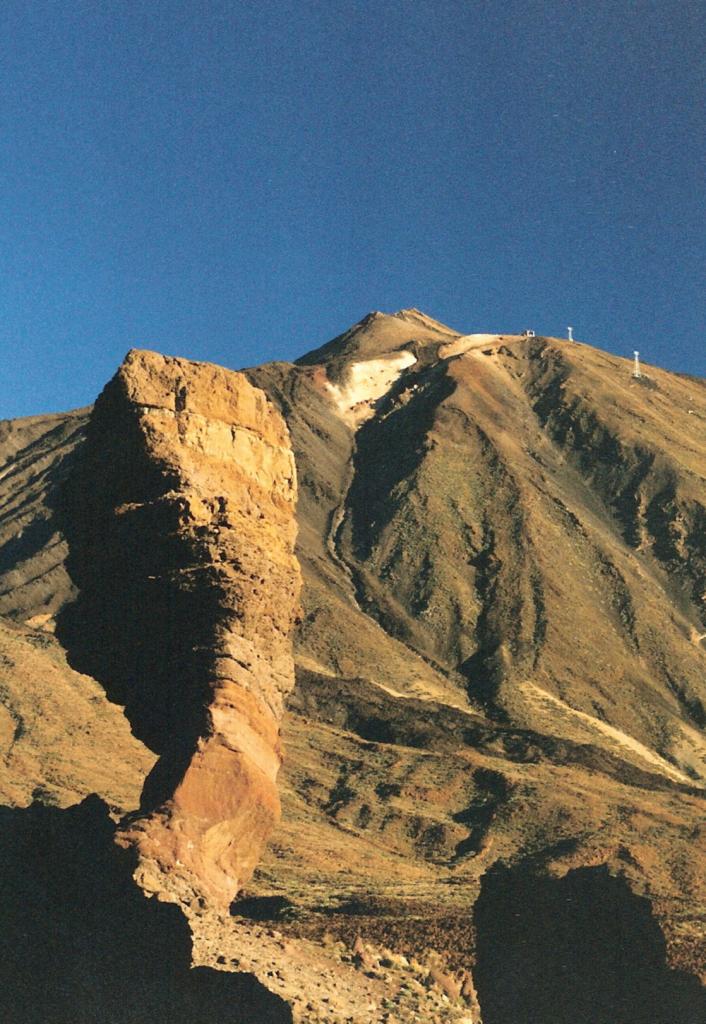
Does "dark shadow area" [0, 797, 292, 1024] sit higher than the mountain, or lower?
lower

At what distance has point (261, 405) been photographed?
2144cm

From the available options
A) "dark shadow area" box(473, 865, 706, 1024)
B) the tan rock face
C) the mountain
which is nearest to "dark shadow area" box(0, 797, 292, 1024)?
the mountain

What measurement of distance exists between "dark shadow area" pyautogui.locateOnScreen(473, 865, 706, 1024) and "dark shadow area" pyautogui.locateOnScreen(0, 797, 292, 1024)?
17.7 feet

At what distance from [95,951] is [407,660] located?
172 ft

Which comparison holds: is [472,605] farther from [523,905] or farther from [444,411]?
[523,905]

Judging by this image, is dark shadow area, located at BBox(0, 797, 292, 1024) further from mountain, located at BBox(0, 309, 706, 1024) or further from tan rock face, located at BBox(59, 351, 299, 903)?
tan rock face, located at BBox(59, 351, 299, 903)

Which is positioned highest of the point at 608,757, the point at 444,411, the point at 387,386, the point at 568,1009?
the point at 387,386

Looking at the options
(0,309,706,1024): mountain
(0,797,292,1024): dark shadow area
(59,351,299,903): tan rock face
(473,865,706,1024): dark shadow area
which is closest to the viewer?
(0,797,292,1024): dark shadow area

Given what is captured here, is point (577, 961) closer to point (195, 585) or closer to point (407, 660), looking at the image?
point (195, 585)

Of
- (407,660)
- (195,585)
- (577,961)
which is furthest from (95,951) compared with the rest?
(407,660)

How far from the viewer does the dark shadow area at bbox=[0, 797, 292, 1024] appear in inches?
533

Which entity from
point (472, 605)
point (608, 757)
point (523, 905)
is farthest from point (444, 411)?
point (523, 905)

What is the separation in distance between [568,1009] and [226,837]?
268 inches

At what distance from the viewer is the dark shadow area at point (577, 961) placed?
19.4 meters
